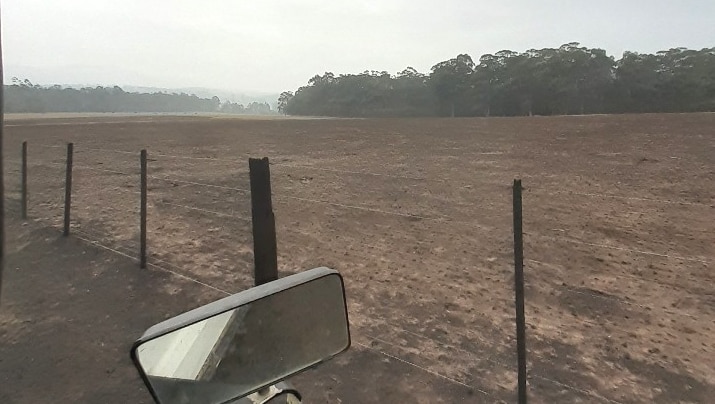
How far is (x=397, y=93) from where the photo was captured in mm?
72812

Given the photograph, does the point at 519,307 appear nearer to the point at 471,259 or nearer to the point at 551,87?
the point at 471,259

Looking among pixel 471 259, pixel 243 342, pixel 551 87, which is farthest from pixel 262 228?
pixel 551 87

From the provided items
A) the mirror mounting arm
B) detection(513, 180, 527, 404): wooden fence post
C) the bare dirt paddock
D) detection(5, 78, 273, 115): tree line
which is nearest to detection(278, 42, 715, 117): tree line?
the bare dirt paddock

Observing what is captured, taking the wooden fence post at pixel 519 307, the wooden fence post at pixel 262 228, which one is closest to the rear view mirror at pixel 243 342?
the wooden fence post at pixel 262 228

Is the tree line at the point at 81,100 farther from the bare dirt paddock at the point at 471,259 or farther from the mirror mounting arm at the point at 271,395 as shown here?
the mirror mounting arm at the point at 271,395

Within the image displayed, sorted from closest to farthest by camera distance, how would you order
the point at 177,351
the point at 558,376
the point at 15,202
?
the point at 177,351
the point at 558,376
the point at 15,202

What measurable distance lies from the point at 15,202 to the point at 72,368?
651 centimetres

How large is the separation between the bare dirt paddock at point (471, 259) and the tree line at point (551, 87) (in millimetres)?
42327

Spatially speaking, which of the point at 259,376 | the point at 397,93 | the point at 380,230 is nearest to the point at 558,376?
the point at 259,376

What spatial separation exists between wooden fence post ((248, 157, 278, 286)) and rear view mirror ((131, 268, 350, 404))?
2.87 ft

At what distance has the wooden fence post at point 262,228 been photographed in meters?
2.42

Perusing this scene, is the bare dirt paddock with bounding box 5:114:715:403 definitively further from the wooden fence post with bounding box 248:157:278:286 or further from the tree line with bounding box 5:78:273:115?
the tree line with bounding box 5:78:273:115

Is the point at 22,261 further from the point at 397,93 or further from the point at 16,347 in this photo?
the point at 397,93

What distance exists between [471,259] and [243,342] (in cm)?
501
